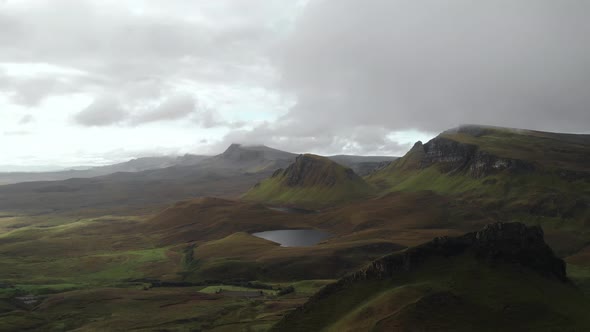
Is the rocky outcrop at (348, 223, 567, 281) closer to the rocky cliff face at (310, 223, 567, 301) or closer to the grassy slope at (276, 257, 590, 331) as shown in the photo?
the rocky cliff face at (310, 223, 567, 301)

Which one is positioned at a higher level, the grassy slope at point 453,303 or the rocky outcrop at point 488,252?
the rocky outcrop at point 488,252

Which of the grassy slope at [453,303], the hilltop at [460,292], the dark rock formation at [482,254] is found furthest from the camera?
the dark rock formation at [482,254]

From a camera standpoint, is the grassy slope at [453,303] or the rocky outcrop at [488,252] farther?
the rocky outcrop at [488,252]

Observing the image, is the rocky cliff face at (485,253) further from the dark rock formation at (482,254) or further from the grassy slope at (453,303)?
the grassy slope at (453,303)

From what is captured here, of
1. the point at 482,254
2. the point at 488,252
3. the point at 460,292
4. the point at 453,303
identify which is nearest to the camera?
the point at 453,303

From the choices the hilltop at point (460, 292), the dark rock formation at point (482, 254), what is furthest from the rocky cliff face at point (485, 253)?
the hilltop at point (460, 292)

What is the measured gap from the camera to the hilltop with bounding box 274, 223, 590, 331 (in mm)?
81500

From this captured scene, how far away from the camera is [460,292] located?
8950cm

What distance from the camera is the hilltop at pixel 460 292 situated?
81.5 metres

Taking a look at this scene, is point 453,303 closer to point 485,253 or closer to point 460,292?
point 460,292

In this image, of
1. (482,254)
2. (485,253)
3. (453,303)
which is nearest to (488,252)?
(485,253)

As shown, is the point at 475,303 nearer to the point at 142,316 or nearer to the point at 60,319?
the point at 142,316

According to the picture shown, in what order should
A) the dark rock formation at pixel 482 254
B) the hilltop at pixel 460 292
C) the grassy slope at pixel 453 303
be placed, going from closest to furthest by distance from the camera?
the grassy slope at pixel 453 303, the hilltop at pixel 460 292, the dark rock formation at pixel 482 254

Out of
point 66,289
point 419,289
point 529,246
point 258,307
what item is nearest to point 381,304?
point 419,289
